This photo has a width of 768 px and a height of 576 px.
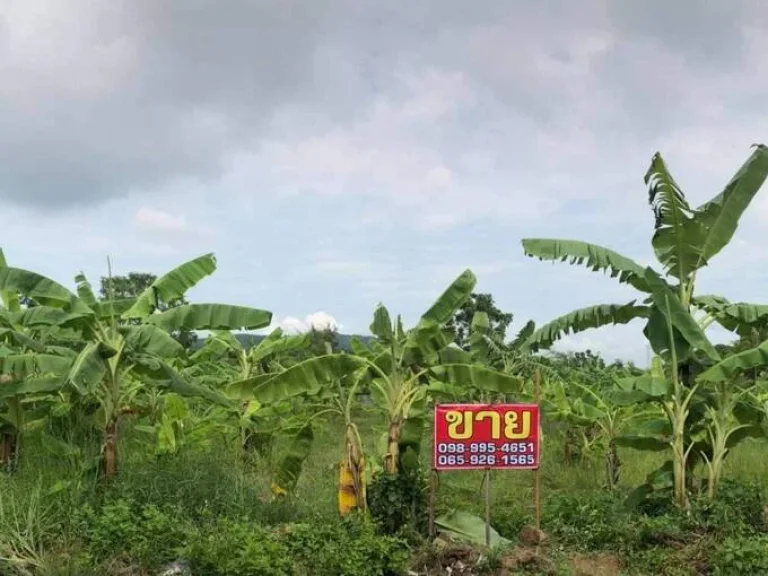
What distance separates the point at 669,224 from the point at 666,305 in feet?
3.23

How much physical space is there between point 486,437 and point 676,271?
11.1ft

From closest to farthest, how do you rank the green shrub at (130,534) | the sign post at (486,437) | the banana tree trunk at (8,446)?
the green shrub at (130,534), the sign post at (486,437), the banana tree trunk at (8,446)

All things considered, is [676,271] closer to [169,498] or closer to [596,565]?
[596,565]

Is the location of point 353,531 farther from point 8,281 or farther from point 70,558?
point 8,281

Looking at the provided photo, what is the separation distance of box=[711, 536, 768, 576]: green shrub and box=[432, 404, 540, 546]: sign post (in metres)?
1.86

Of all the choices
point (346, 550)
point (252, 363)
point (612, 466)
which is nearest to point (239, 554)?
point (346, 550)

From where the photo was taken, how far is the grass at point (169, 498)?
6.97 m

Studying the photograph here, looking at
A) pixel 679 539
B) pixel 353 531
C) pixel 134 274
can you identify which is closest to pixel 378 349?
pixel 353 531

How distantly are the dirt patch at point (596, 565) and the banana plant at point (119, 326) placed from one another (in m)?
4.23

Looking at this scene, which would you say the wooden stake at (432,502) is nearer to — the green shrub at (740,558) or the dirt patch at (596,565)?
the dirt patch at (596,565)

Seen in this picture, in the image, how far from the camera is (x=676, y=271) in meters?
9.41

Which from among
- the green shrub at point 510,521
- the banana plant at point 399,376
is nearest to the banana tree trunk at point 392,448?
the banana plant at point 399,376

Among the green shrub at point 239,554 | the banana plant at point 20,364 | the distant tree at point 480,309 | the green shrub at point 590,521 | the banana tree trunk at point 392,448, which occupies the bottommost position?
the green shrub at point 239,554

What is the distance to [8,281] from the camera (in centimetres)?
828
